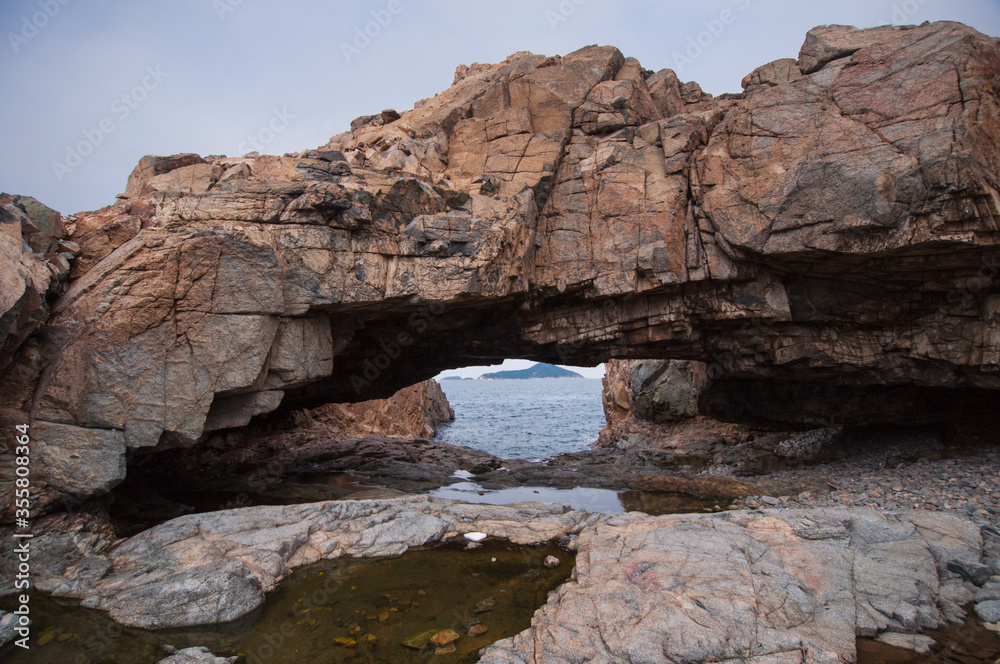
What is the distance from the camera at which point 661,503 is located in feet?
51.1

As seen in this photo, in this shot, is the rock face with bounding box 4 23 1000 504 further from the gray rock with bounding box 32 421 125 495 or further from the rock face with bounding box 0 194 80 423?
the rock face with bounding box 0 194 80 423

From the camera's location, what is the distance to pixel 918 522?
34.2 ft

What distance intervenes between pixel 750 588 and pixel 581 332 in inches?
424

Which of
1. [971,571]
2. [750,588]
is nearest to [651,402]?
[971,571]

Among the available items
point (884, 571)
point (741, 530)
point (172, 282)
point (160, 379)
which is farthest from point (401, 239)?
point (884, 571)

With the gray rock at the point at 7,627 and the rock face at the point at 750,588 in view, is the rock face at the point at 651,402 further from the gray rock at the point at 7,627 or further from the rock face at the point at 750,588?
the gray rock at the point at 7,627

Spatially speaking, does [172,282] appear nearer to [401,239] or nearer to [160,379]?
[160,379]

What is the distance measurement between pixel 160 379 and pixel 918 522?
53.8 feet

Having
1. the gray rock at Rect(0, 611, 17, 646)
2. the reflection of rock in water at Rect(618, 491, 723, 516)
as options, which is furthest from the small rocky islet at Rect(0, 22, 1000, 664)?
the reflection of rock in water at Rect(618, 491, 723, 516)

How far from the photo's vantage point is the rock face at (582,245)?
39.1 feet

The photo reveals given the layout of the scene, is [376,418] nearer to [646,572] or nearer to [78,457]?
[78,457]

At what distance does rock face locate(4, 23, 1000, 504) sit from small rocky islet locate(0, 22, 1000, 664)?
0.08 m

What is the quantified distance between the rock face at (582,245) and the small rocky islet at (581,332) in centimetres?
8

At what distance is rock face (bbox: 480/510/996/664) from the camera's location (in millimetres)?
7008
